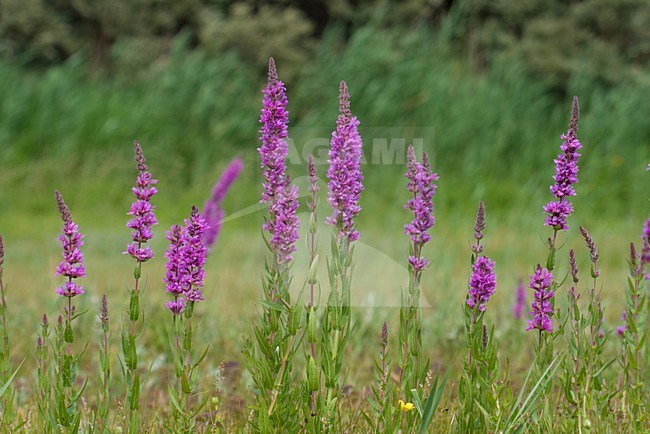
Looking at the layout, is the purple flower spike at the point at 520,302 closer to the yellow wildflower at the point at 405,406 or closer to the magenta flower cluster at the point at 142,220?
the yellow wildflower at the point at 405,406

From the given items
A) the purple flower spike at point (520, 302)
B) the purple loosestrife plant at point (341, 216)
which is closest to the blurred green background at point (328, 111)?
the purple flower spike at point (520, 302)

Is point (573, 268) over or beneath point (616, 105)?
beneath

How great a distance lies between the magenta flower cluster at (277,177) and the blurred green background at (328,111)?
486cm

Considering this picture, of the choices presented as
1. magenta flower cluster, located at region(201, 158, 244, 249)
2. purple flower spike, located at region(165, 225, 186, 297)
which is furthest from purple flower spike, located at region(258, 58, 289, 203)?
magenta flower cluster, located at region(201, 158, 244, 249)

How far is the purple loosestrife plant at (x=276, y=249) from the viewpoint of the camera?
220cm

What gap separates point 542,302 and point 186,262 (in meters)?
1.04

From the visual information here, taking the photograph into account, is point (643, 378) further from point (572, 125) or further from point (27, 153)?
point (27, 153)

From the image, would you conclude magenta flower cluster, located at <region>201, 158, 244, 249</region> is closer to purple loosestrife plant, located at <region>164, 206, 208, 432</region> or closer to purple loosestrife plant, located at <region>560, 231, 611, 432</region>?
purple loosestrife plant, located at <region>164, 206, 208, 432</region>

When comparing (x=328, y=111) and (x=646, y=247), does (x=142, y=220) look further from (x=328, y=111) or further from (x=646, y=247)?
(x=328, y=111)

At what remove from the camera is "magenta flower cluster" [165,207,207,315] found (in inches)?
84.8

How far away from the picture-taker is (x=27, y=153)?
10750mm

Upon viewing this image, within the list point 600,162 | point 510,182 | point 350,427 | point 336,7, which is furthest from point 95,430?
point 336,7

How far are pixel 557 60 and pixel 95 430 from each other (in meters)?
11.3

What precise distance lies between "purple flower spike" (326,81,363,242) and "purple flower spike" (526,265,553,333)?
1.96ft
